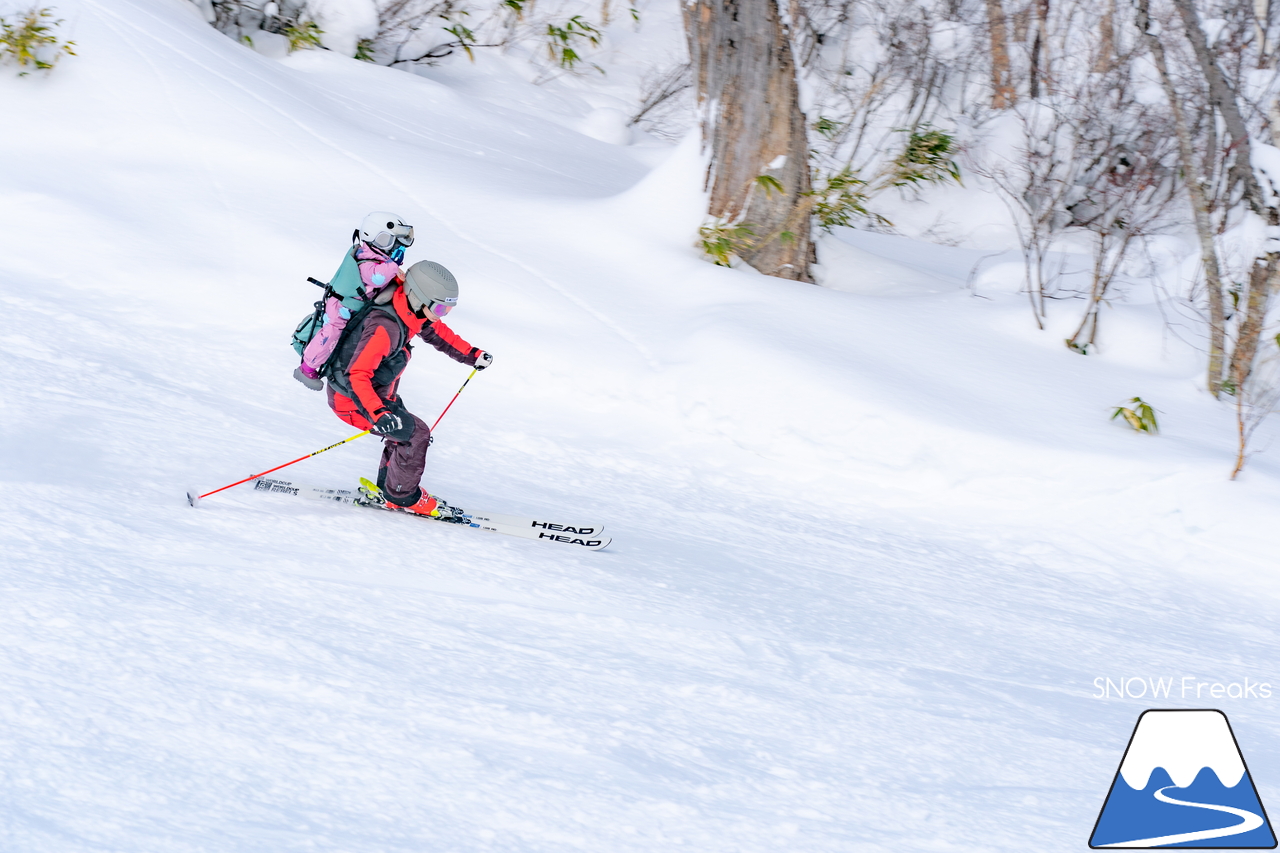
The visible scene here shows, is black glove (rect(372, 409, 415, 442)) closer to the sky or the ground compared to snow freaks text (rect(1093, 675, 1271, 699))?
closer to the sky

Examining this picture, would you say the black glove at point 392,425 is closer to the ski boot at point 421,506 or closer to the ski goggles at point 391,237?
the ski boot at point 421,506

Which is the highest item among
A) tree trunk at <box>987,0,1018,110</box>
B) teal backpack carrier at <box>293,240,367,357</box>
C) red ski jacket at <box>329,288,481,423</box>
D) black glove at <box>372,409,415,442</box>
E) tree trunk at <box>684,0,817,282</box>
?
tree trunk at <box>987,0,1018,110</box>

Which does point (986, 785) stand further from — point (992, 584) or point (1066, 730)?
point (992, 584)

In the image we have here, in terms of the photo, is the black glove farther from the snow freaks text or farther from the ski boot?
the snow freaks text

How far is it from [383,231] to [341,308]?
379 millimetres

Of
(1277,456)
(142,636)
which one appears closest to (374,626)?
(142,636)

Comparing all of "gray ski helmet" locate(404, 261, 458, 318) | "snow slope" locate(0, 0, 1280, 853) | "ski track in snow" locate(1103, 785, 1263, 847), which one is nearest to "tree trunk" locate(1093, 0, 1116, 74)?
"snow slope" locate(0, 0, 1280, 853)

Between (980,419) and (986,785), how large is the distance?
372 cm

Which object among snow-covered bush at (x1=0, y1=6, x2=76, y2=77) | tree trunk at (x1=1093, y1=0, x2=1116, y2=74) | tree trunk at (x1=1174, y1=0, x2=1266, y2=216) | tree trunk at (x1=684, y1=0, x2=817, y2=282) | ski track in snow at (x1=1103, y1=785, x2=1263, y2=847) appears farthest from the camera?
tree trunk at (x1=1093, y1=0, x2=1116, y2=74)

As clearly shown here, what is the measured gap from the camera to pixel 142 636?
3.12 metres

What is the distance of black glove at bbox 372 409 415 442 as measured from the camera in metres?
4.48

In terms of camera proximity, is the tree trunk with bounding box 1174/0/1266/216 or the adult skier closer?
the adult skier

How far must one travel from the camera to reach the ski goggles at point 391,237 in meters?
4.47

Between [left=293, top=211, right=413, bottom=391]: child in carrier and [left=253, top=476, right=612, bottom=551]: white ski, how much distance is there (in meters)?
0.60
